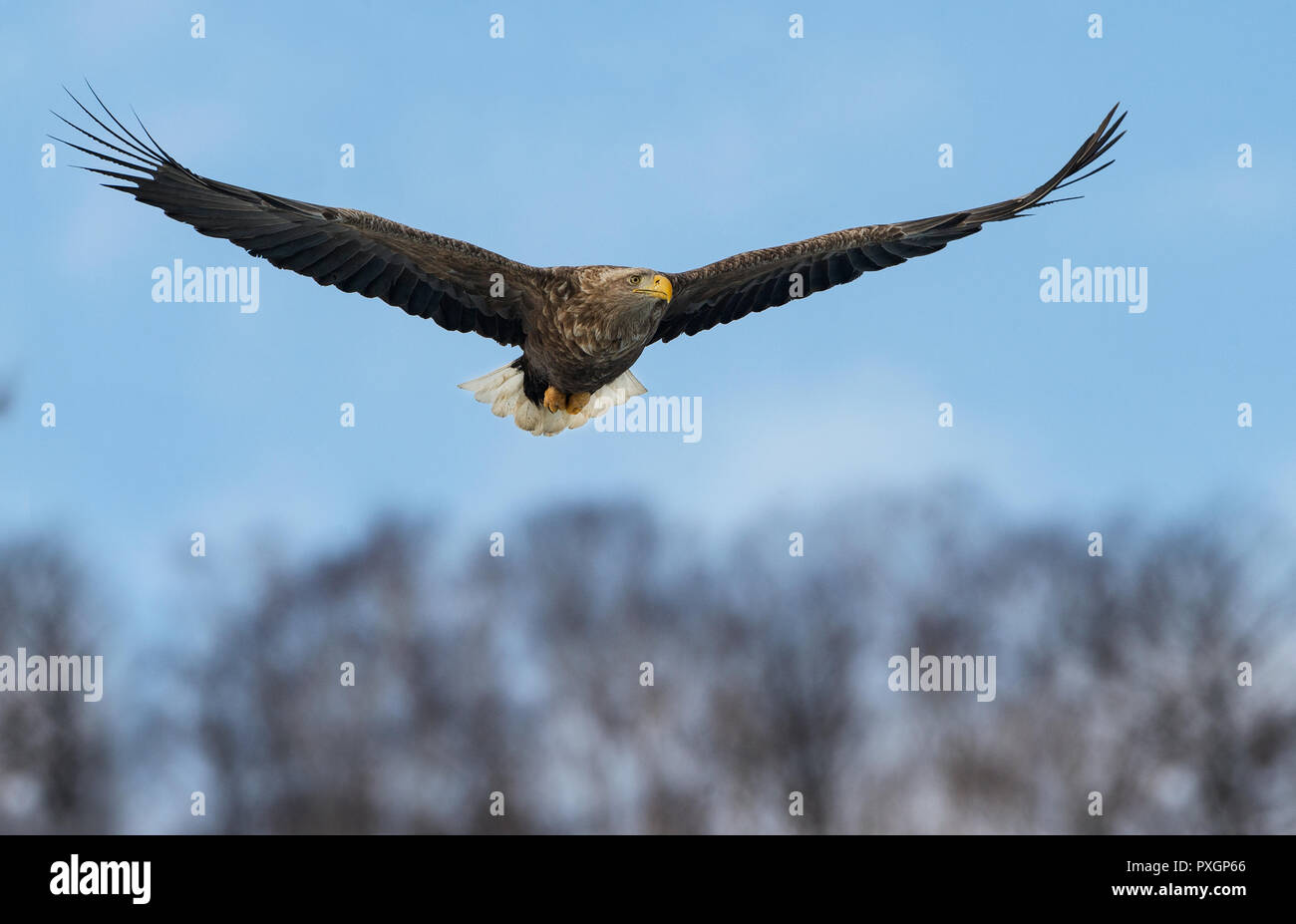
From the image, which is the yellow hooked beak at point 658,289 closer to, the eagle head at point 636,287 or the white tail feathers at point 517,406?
the eagle head at point 636,287

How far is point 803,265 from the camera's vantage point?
9.66 metres

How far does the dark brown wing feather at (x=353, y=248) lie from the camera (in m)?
8.02

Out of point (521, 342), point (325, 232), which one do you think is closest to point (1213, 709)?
point (521, 342)

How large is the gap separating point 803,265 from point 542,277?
68.2 inches

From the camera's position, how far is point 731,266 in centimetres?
950

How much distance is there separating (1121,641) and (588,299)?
37.3 ft

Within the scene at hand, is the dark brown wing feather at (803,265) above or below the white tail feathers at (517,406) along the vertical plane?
above

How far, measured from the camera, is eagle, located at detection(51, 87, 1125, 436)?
27.1 feet

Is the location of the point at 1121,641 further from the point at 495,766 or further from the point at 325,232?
the point at 325,232

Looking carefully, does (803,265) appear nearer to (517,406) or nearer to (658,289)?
(658,289)

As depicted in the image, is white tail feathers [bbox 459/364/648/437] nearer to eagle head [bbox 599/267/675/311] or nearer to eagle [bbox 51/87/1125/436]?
eagle [bbox 51/87/1125/436]

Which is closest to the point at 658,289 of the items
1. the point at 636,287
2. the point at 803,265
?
the point at 636,287

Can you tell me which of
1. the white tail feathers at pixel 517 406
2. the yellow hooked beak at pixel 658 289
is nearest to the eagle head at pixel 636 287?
the yellow hooked beak at pixel 658 289
